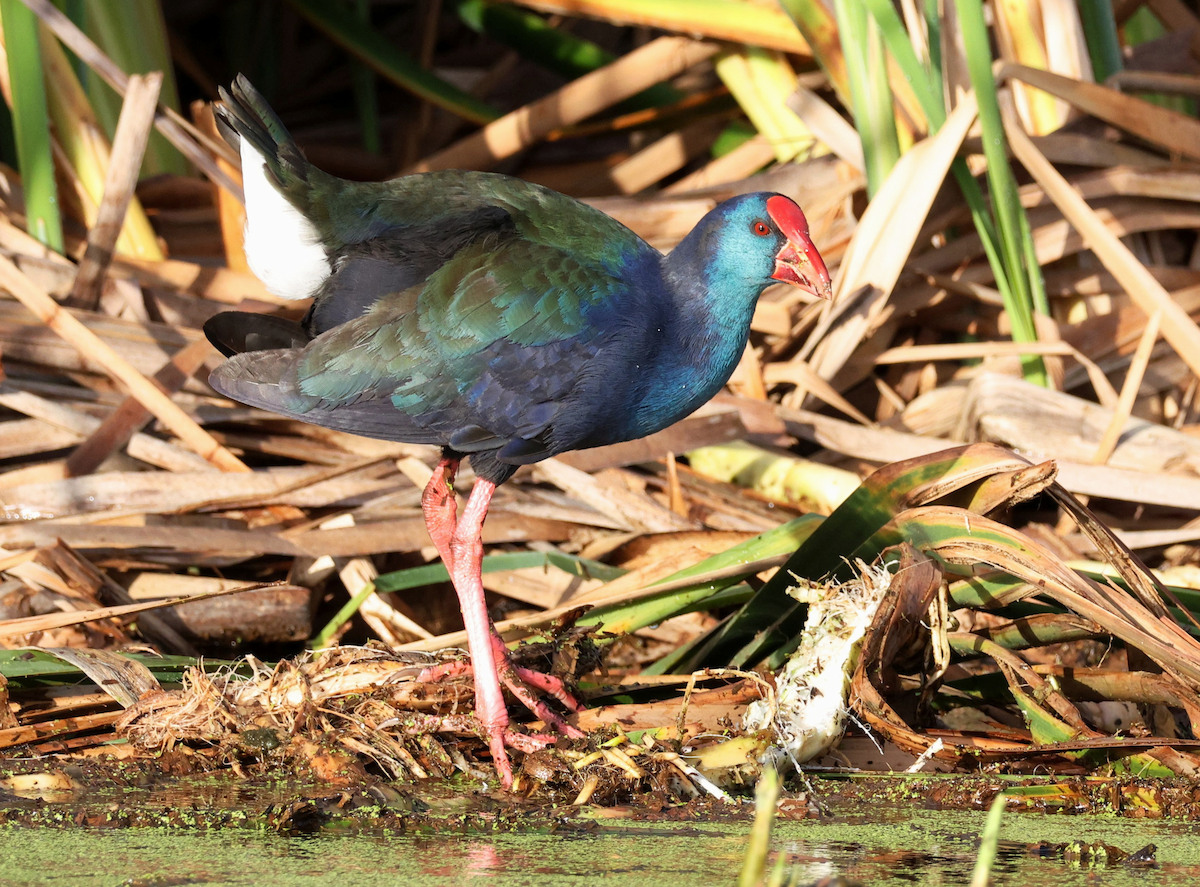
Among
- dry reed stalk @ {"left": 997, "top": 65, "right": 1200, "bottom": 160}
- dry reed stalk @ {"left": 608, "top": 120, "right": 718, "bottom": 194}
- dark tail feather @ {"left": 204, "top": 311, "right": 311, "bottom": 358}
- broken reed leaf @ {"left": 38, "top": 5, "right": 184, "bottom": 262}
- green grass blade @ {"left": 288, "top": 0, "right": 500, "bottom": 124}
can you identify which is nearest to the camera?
dark tail feather @ {"left": 204, "top": 311, "right": 311, "bottom": 358}

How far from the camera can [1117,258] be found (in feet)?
10.6

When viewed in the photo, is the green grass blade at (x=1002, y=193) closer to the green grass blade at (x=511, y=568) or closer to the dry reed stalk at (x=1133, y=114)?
the dry reed stalk at (x=1133, y=114)

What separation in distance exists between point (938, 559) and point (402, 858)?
1093mm

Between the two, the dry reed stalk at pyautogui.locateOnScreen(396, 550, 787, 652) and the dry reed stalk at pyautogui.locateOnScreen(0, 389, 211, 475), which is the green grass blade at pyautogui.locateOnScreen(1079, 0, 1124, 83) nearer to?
the dry reed stalk at pyautogui.locateOnScreen(396, 550, 787, 652)

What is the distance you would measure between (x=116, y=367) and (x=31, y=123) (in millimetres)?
845

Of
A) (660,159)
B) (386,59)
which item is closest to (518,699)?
(660,159)

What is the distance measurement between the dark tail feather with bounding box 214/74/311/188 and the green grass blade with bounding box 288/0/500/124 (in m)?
2.19

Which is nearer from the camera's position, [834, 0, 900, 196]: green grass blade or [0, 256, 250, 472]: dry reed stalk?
[0, 256, 250, 472]: dry reed stalk

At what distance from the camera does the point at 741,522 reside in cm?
323

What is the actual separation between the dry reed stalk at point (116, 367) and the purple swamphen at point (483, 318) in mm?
583

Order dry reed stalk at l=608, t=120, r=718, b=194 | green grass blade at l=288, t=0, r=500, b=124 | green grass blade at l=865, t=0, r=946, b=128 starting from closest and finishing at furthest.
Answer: green grass blade at l=865, t=0, r=946, b=128
dry reed stalk at l=608, t=120, r=718, b=194
green grass blade at l=288, t=0, r=500, b=124

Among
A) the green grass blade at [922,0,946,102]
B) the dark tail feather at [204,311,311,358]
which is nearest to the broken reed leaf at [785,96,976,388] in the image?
the green grass blade at [922,0,946,102]

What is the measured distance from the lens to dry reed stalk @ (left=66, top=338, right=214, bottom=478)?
3.11 metres

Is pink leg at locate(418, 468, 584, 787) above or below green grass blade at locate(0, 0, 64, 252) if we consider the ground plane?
below
